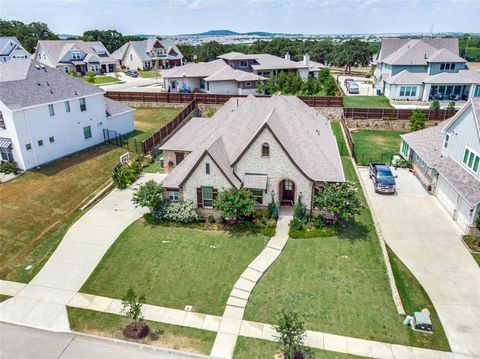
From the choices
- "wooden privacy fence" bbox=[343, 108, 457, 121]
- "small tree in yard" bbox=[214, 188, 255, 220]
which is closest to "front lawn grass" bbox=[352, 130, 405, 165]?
"wooden privacy fence" bbox=[343, 108, 457, 121]

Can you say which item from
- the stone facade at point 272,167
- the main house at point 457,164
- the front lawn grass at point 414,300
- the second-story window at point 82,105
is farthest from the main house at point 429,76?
the second-story window at point 82,105

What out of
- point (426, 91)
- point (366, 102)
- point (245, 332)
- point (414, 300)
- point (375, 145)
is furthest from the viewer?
point (366, 102)

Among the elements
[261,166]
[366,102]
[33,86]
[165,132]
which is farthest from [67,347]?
[366,102]

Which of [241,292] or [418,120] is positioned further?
[418,120]

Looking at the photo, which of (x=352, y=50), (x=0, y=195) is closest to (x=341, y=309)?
(x=0, y=195)

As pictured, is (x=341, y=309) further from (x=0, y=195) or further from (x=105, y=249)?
(x=0, y=195)

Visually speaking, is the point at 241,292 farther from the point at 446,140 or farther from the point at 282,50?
the point at 282,50

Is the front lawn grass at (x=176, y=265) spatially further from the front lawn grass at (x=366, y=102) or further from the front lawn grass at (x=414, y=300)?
the front lawn grass at (x=366, y=102)
